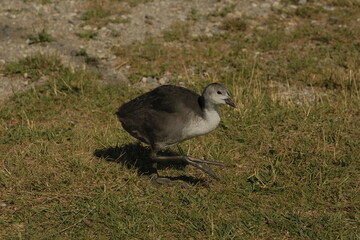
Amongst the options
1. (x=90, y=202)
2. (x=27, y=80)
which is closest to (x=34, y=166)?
(x=90, y=202)

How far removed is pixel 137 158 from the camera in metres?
5.88

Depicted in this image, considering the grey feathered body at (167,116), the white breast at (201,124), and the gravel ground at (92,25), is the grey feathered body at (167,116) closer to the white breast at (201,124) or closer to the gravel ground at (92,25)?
the white breast at (201,124)

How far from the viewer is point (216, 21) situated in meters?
10.8

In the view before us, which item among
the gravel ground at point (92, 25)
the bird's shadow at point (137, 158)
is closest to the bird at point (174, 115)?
the bird's shadow at point (137, 158)

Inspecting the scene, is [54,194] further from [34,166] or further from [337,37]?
[337,37]

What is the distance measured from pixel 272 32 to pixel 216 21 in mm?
1390

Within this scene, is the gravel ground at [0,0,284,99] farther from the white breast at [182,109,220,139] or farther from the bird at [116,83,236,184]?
the white breast at [182,109,220,139]

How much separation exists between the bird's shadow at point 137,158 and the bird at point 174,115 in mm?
282

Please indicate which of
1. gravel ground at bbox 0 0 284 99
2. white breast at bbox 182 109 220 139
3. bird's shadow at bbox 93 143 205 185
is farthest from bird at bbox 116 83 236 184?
gravel ground at bbox 0 0 284 99

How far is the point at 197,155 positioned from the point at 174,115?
3.47ft

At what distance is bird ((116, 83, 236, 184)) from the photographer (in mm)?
4922

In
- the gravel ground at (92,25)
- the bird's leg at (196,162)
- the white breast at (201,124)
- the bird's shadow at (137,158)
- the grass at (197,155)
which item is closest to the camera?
the grass at (197,155)

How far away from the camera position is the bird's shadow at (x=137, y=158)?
5.57 meters

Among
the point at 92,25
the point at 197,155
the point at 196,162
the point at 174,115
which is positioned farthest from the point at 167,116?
the point at 92,25
